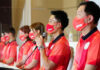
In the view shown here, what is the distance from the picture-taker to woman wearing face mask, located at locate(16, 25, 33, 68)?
197 cm

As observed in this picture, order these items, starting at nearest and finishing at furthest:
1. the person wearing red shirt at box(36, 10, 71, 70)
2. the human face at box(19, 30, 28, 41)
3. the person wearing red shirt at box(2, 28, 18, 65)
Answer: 1. the person wearing red shirt at box(36, 10, 71, 70)
2. the human face at box(19, 30, 28, 41)
3. the person wearing red shirt at box(2, 28, 18, 65)

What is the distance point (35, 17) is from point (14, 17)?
417 millimetres

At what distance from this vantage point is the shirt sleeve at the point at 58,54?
5.15 ft

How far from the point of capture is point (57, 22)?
5.48 feet

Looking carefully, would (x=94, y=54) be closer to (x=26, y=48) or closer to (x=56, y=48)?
(x=56, y=48)

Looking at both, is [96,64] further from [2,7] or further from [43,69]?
[2,7]

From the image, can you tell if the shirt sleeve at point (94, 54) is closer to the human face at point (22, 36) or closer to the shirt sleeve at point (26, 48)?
the shirt sleeve at point (26, 48)

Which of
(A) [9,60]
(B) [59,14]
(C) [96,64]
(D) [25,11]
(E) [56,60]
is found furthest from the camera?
(D) [25,11]

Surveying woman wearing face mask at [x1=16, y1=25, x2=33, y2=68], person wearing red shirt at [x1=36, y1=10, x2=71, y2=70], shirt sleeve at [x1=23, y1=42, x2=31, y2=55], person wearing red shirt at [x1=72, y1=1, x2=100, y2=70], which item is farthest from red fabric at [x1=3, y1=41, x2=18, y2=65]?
person wearing red shirt at [x1=72, y1=1, x2=100, y2=70]

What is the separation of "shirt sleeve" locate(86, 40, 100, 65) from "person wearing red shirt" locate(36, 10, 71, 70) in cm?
35

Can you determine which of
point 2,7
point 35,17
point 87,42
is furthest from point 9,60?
point 87,42

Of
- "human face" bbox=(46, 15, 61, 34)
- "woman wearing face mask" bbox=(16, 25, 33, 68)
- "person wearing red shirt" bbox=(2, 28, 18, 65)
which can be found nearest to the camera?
"human face" bbox=(46, 15, 61, 34)

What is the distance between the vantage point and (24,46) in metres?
2.07

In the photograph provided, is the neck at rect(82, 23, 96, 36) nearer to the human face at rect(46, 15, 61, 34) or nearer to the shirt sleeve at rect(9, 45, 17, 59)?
the human face at rect(46, 15, 61, 34)
